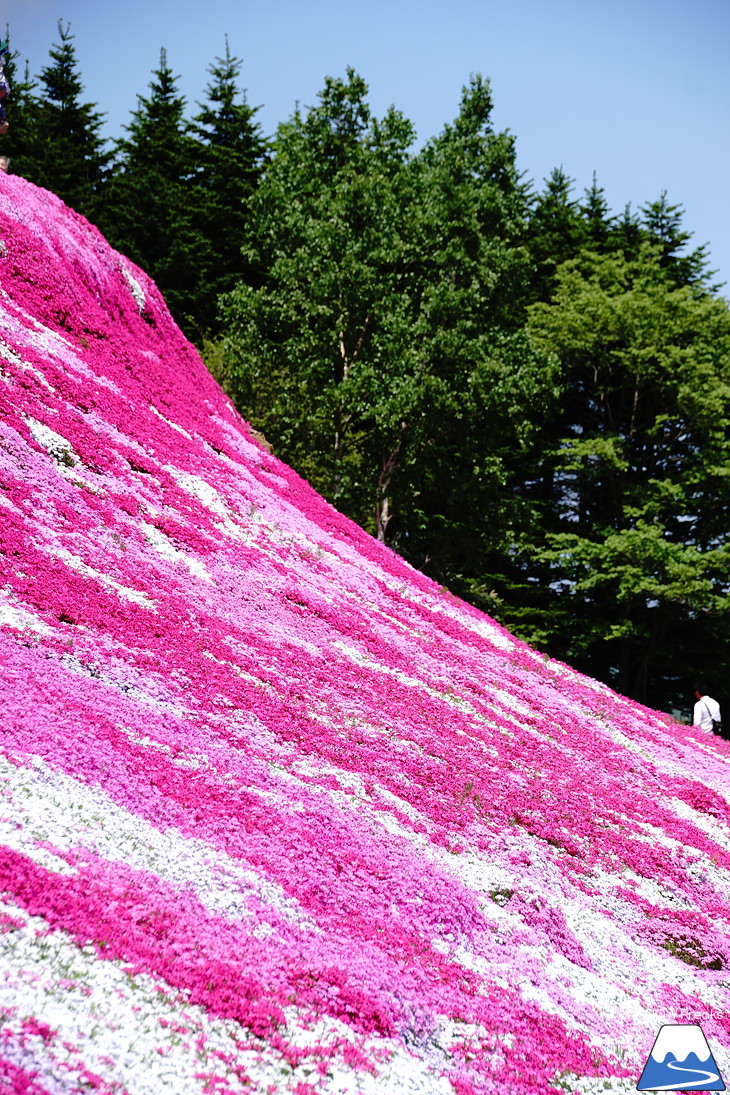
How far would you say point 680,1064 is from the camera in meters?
8.10

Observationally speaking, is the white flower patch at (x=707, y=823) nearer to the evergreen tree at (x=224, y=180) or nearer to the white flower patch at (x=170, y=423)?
the white flower patch at (x=170, y=423)

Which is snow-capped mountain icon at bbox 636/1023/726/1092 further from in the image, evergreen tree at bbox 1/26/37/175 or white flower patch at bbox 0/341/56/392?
evergreen tree at bbox 1/26/37/175

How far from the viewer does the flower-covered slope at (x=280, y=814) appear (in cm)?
650

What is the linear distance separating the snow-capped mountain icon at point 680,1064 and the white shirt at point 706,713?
17.1 m

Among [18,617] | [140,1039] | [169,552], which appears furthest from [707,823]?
[140,1039]

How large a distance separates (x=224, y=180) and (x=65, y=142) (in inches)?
411

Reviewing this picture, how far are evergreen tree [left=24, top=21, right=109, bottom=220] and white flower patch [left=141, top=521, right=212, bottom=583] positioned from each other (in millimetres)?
37784

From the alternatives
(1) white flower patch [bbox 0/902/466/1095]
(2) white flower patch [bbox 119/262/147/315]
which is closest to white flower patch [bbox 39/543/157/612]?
(1) white flower patch [bbox 0/902/466/1095]

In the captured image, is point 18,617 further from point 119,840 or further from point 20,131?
point 20,131

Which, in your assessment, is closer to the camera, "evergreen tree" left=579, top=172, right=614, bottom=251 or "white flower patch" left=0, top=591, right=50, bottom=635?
"white flower patch" left=0, top=591, right=50, bottom=635

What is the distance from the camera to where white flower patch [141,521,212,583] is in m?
16.4

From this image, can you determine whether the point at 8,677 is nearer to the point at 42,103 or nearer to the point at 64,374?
the point at 64,374

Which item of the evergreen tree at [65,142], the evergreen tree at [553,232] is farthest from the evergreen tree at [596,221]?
A: the evergreen tree at [65,142]

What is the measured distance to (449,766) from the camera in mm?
13258
